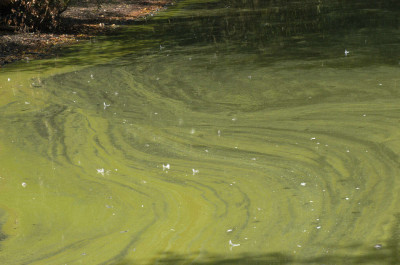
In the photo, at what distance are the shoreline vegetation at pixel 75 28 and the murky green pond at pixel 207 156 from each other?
3.61 feet

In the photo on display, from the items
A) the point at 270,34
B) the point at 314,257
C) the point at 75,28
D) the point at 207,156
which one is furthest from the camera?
the point at 75,28

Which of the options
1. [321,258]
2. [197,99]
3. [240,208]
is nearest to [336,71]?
[197,99]

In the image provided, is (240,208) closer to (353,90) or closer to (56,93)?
(353,90)

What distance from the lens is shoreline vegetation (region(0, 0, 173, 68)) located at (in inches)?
381

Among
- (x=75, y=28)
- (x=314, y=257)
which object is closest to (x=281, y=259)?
(x=314, y=257)

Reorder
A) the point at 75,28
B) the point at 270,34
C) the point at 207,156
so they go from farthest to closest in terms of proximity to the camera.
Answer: the point at 75,28, the point at 270,34, the point at 207,156

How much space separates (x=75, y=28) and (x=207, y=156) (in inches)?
337

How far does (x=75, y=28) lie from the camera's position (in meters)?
12.3

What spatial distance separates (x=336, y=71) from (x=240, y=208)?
3705mm

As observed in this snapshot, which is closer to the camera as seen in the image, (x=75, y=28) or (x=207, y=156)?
(x=207, y=156)

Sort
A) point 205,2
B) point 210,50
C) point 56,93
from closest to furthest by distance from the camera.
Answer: point 56,93 → point 210,50 → point 205,2

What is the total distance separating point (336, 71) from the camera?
6.87 metres

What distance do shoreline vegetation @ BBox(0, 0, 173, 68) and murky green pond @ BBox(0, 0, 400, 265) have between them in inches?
43.3

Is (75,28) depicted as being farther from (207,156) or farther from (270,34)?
(207,156)
